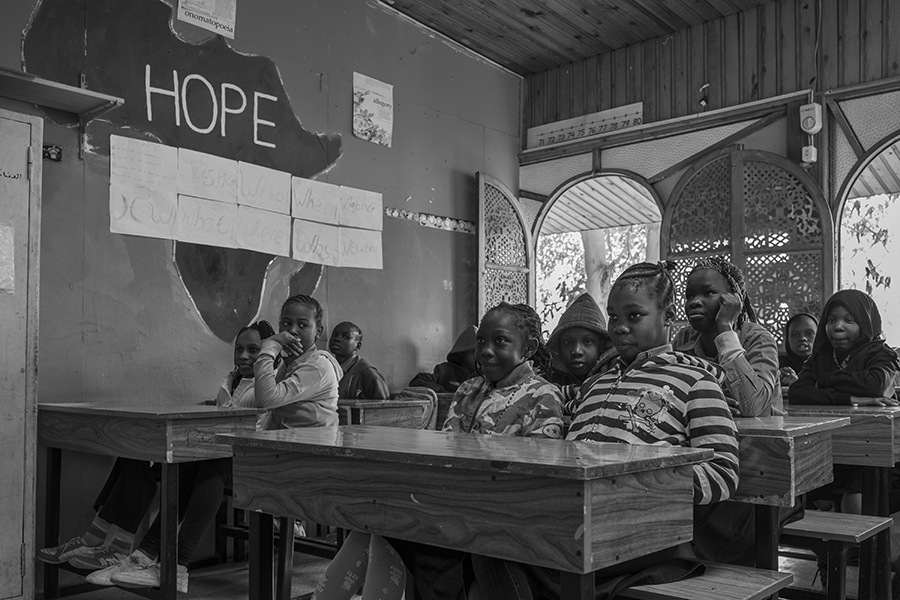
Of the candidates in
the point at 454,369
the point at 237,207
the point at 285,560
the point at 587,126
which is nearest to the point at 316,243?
the point at 237,207

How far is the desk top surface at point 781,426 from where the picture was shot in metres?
2.48

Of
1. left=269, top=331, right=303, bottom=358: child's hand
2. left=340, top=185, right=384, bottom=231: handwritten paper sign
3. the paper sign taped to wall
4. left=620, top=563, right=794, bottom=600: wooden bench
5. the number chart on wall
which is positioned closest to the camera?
left=620, top=563, right=794, bottom=600: wooden bench

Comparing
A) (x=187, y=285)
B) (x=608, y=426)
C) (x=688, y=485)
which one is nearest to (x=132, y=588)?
(x=187, y=285)

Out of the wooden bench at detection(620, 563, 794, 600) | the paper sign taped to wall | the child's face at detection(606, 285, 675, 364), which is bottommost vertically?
the wooden bench at detection(620, 563, 794, 600)

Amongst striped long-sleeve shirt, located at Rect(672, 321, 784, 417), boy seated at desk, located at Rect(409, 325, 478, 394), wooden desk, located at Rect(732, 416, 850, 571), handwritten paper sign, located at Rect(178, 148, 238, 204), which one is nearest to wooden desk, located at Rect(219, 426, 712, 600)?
wooden desk, located at Rect(732, 416, 850, 571)

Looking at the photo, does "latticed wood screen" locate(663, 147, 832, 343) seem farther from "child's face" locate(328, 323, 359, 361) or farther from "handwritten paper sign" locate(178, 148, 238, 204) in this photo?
"handwritten paper sign" locate(178, 148, 238, 204)

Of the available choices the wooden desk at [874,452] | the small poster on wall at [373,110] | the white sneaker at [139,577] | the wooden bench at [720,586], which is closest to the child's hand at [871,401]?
the wooden desk at [874,452]

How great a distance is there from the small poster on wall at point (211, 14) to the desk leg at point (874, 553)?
428cm

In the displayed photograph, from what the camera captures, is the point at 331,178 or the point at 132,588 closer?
the point at 132,588

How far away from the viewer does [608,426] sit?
2.29 m

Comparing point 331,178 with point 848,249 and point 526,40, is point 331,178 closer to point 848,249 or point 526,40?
point 526,40

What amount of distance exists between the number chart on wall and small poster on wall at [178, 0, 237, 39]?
10.3ft

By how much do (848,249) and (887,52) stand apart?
5.58m

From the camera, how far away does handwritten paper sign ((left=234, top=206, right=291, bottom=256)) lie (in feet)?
17.2
